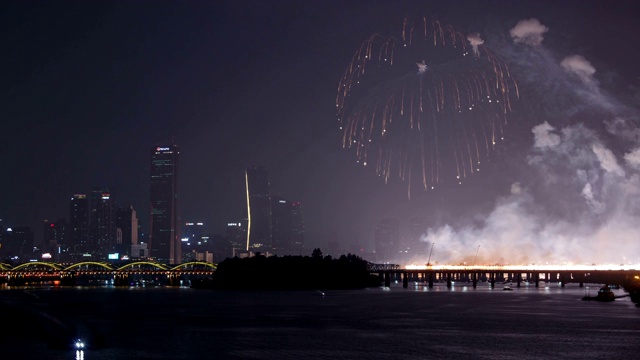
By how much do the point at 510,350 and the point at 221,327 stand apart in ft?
139

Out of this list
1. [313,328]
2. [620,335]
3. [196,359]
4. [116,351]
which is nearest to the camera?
[196,359]

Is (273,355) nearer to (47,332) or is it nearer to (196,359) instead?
(196,359)

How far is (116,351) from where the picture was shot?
87000 millimetres

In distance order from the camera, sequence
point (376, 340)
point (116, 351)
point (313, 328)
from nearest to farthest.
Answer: point (116, 351), point (376, 340), point (313, 328)

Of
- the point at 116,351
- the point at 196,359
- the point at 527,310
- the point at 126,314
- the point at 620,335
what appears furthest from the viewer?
the point at 527,310

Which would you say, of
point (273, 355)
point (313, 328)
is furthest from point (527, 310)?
point (273, 355)

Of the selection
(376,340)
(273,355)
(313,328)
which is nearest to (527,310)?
(313,328)

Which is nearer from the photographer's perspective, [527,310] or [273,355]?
[273,355]

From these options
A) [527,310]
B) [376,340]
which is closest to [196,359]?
[376,340]

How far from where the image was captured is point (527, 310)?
159 m

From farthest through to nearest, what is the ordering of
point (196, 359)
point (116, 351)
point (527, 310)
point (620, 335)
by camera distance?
point (527, 310)
point (620, 335)
point (116, 351)
point (196, 359)

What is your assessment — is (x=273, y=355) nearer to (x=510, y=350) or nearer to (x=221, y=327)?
(x=510, y=350)

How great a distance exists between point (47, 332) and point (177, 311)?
1951 inches

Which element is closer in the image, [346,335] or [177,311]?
[346,335]
